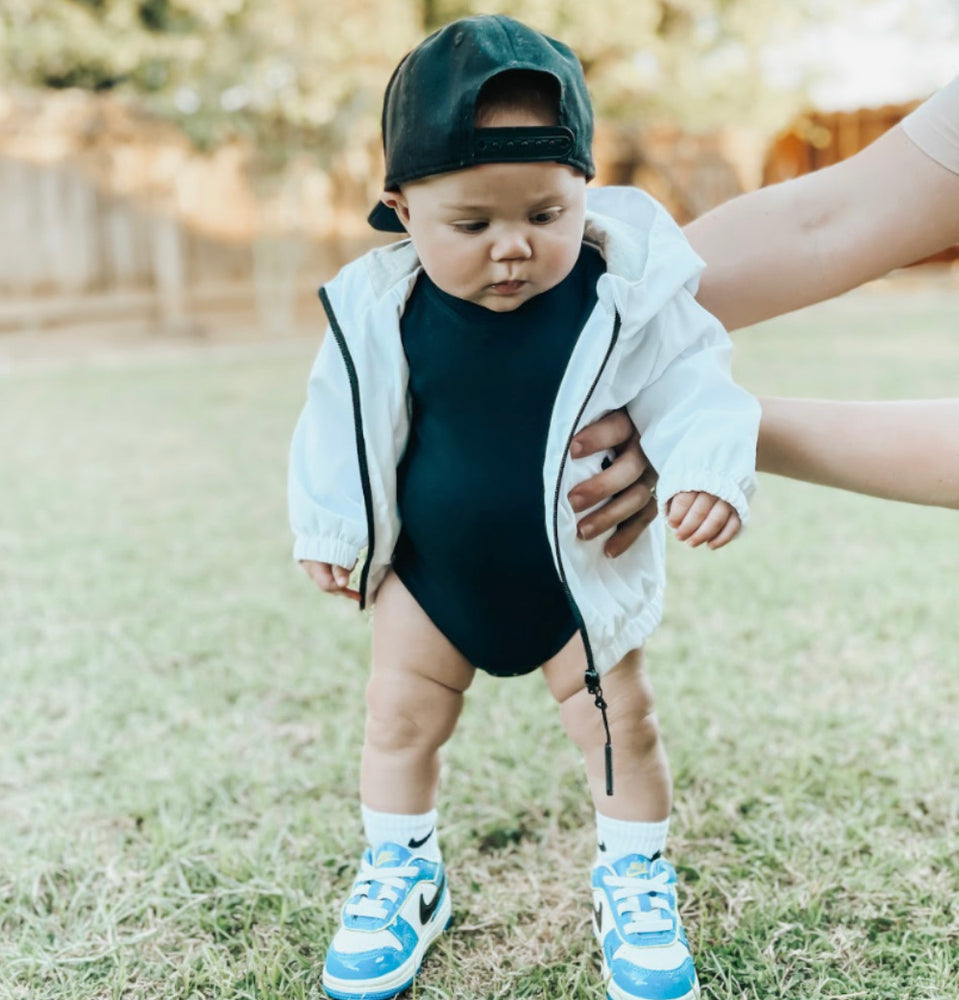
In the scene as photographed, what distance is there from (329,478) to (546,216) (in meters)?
0.46

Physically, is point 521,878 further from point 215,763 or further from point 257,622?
point 257,622

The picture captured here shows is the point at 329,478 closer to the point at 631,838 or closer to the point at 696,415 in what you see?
the point at 696,415

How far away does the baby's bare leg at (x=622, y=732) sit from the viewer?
153cm

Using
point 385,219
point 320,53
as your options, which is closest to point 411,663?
point 385,219

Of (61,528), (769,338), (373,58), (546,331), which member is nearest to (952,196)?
(546,331)

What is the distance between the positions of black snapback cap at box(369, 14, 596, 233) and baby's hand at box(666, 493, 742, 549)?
16.7 inches

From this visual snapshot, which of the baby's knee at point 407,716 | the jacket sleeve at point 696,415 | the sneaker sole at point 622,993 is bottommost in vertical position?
the sneaker sole at point 622,993

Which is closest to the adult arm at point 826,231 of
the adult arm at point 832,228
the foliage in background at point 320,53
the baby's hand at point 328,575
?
the adult arm at point 832,228

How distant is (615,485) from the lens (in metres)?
1.45

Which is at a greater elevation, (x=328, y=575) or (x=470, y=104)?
(x=470, y=104)

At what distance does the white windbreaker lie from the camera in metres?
1.38

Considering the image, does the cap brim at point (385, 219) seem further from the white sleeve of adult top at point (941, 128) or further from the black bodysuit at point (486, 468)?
the white sleeve of adult top at point (941, 128)

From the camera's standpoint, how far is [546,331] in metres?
1.44

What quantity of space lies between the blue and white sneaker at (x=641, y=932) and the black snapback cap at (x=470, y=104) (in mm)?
950
